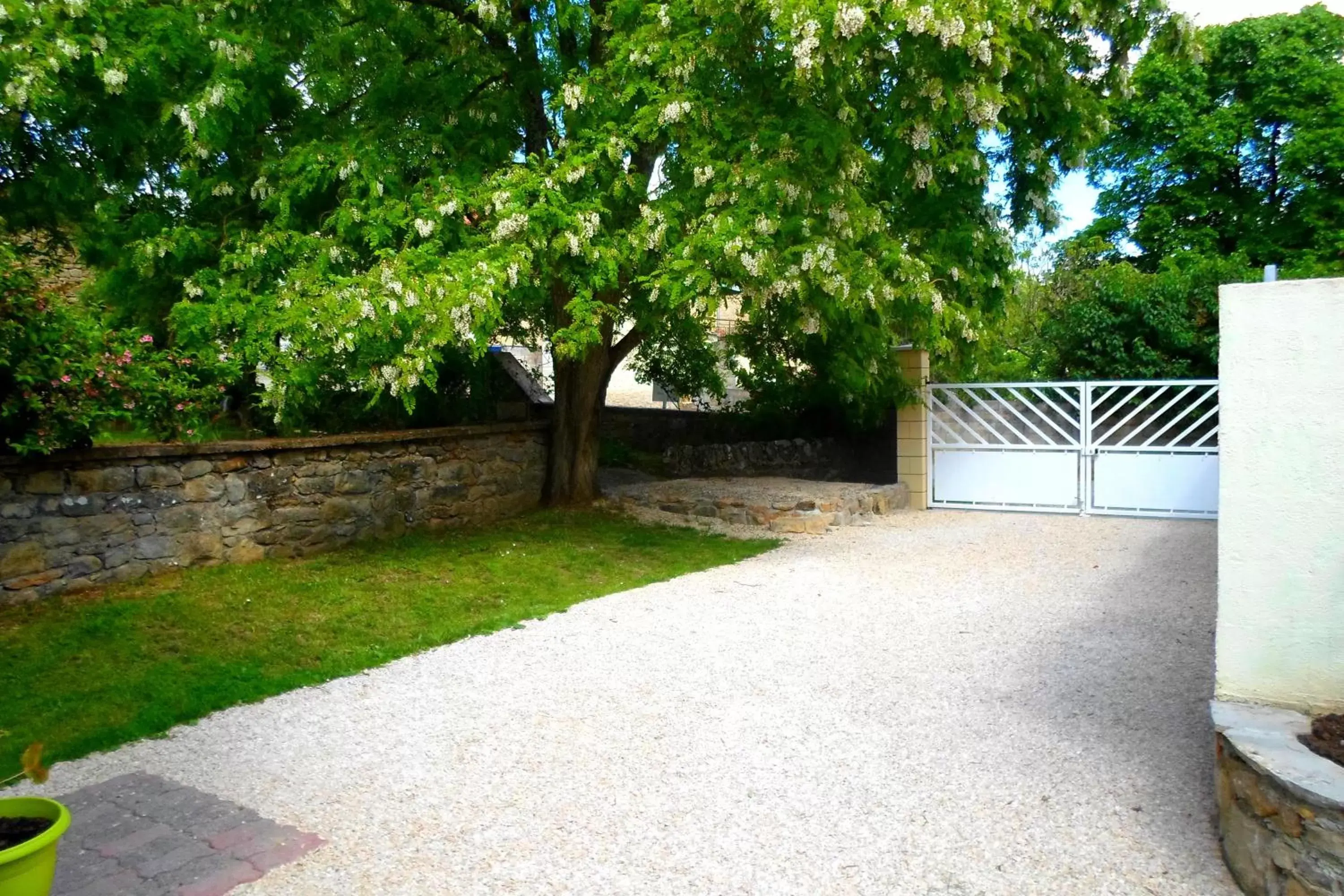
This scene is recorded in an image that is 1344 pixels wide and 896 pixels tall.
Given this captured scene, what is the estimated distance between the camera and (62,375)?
6863 millimetres

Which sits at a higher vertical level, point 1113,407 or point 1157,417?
point 1113,407

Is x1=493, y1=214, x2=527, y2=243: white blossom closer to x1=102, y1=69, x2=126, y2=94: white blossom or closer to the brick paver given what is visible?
x1=102, y1=69, x2=126, y2=94: white blossom

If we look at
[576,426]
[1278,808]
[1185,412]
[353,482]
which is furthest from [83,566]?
[1185,412]

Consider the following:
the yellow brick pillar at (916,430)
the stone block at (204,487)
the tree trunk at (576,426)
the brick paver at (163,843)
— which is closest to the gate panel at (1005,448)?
the yellow brick pillar at (916,430)

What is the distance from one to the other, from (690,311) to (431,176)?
2.76 m

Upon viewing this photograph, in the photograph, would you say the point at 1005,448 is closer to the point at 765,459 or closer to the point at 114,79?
the point at 765,459

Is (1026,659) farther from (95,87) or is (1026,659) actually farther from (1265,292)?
(95,87)

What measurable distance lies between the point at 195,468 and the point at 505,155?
168 inches

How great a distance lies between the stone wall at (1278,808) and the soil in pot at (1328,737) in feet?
0.12

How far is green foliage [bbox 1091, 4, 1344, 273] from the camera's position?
2128 cm

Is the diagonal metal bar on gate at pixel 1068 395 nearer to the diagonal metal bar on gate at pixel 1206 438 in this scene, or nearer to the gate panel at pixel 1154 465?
the gate panel at pixel 1154 465

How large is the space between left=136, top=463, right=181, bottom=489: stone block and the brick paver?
389 cm

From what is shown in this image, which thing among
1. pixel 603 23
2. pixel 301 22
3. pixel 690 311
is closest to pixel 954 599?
pixel 690 311

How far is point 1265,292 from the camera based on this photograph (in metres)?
3.74
